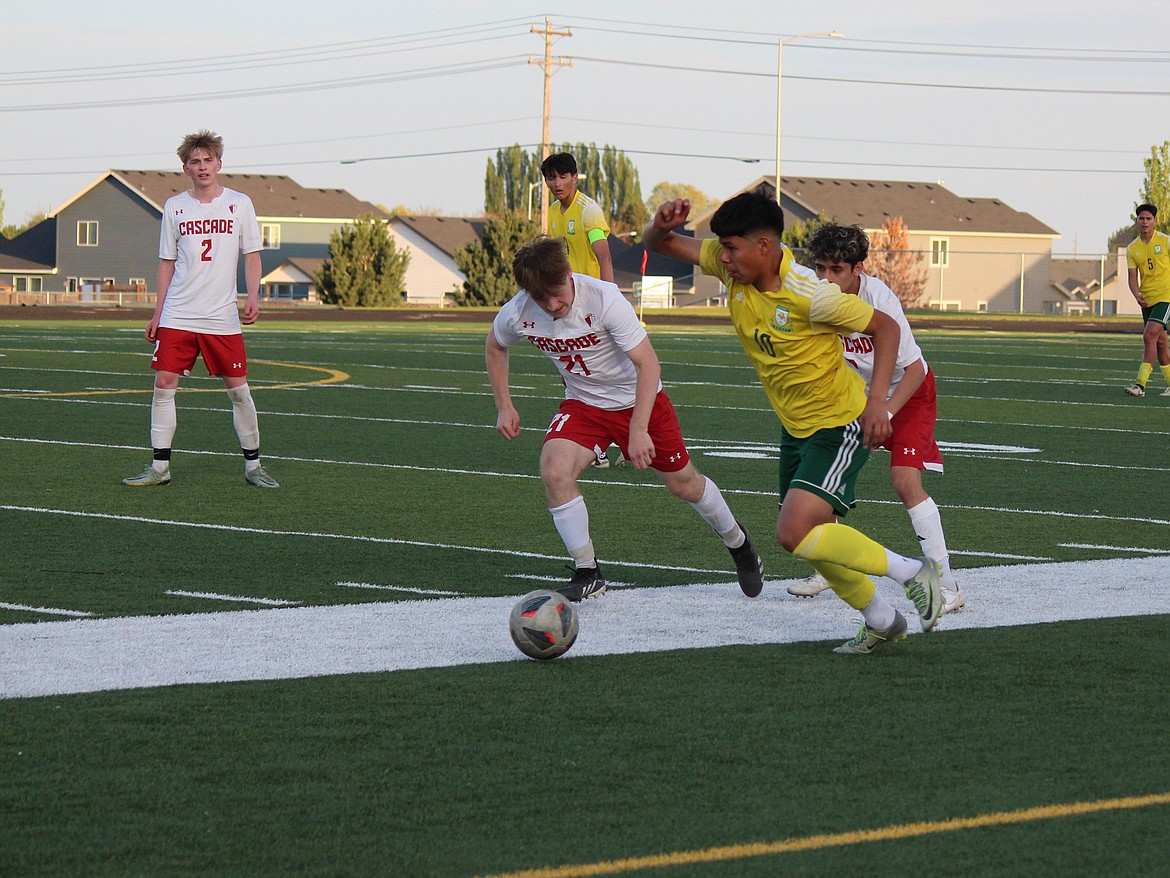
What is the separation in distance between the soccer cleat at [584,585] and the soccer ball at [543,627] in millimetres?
1055

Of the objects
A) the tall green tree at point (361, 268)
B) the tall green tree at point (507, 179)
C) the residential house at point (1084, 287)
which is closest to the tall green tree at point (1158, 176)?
the residential house at point (1084, 287)

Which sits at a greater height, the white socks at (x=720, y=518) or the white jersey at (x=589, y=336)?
the white jersey at (x=589, y=336)

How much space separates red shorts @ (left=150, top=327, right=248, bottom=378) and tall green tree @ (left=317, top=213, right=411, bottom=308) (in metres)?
52.3

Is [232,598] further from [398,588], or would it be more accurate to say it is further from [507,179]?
[507,179]

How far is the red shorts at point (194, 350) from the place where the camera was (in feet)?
37.6

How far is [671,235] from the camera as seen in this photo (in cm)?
731

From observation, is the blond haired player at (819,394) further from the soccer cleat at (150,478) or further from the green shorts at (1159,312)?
the green shorts at (1159,312)

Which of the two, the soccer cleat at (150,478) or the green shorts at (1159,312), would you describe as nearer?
the soccer cleat at (150,478)

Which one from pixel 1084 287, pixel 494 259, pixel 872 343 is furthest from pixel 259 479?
pixel 1084 287

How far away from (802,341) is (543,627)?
155cm

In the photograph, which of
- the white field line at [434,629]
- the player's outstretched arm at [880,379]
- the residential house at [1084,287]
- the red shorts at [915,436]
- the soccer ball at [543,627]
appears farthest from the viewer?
the residential house at [1084,287]

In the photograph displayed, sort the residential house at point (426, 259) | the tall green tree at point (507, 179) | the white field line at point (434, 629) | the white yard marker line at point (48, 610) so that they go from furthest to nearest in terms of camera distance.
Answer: the tall green tree at point (507, 179), the residential house at point (426, 259), the white yard marker line at point (48, 610), the white field line at point (434, 629)

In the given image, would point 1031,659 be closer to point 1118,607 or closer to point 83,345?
point 1118,607

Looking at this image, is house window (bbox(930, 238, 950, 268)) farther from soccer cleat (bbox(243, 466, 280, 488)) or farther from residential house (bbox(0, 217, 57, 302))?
soccer cleat (bbox(243, 466, 280, 488))
